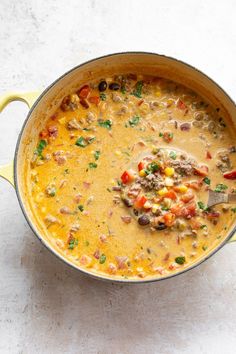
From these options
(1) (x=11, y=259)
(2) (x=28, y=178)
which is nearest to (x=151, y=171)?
(2) (x=28, y=178)

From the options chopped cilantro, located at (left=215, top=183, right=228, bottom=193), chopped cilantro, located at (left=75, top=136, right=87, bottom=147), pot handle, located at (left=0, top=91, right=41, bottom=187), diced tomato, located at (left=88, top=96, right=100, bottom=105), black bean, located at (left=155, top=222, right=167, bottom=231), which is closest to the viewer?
pot handle, located at (left=0, top=91, right=41, bottom=187)

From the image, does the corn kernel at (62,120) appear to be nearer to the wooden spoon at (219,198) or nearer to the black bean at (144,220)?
the black bean at (144,220)

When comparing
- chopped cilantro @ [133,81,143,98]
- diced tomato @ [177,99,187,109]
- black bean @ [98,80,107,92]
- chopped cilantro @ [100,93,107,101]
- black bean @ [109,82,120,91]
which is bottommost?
chopped cilantro @ [100,93,107,101]

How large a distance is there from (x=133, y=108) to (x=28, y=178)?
32.3 inches

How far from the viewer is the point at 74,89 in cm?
445

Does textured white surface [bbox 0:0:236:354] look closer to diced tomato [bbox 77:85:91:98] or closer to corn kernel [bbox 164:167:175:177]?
diced tomato [bbox 77:85:91:98]

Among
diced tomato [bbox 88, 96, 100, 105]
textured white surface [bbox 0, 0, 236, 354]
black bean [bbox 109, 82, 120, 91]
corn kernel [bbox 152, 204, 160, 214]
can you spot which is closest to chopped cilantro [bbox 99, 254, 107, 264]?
textured white surface [bbox 0, 0, 236, 354]

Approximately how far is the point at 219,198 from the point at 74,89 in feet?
3.95

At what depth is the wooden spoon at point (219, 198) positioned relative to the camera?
4.12m

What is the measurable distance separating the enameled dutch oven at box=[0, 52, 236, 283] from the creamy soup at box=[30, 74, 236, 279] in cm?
6

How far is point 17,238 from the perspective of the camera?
444 cm

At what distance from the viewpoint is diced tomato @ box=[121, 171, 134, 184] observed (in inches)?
166

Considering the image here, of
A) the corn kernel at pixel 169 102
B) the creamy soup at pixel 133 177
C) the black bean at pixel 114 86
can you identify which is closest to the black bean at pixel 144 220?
the creamy soup at pixel 133 177

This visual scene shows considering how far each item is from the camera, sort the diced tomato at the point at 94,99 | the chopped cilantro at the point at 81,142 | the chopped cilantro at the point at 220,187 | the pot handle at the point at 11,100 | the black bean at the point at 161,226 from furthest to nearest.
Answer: the diced tomato at the point at 94,99, the chopped cilantro at the point at 81,142, the chopped cilantro at the point at 220,187, the black bean at the point at 161,226, the pot handle at the point at 11,100
